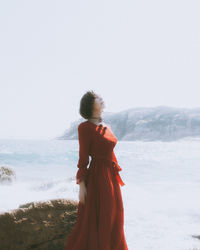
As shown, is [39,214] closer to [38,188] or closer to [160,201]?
[160,201]

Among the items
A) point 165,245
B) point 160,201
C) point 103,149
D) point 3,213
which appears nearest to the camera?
point 103,149

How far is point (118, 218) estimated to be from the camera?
2621 mm

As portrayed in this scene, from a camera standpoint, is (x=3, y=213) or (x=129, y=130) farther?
(x=129, y=130)

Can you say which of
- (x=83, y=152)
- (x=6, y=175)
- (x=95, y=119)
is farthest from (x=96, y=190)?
(x=6, y=175)

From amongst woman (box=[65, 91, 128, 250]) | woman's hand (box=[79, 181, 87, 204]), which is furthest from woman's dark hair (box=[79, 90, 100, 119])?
woman's hand (box=[79, 181, 87, 204])

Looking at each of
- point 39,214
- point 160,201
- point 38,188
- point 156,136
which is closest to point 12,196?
point 38,188

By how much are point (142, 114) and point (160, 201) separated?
128130 mm

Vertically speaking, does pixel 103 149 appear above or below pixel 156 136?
above

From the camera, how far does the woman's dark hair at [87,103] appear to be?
2.63 metres

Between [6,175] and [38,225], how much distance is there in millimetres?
12006

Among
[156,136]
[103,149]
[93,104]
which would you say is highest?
[93,104]

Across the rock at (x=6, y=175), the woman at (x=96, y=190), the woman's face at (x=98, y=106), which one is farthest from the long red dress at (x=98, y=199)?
the rock at (x=6, y=175)

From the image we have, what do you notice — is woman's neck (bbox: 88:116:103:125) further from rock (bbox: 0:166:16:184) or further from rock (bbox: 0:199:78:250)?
rock (bbox: 0:166:16:184)

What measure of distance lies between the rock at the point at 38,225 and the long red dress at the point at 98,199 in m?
0.53
